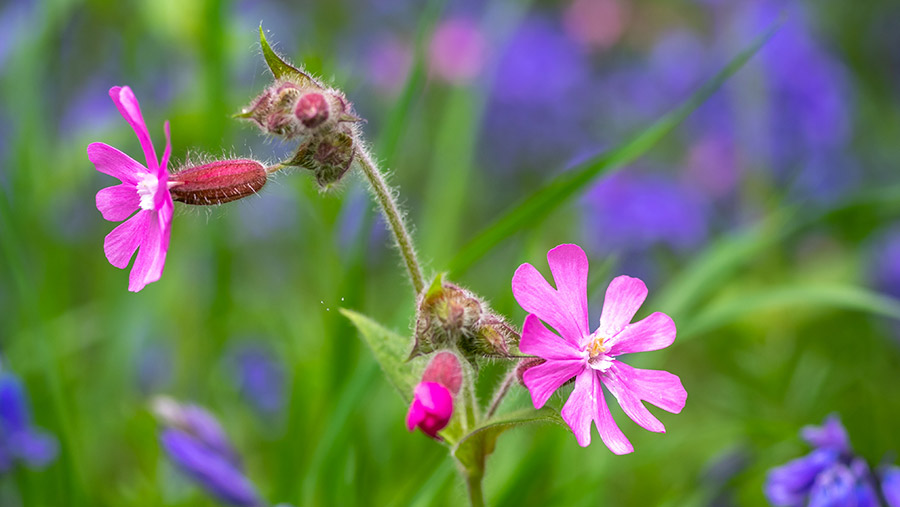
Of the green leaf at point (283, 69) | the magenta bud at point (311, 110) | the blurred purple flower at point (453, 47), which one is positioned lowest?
the magenta bud at point (311, 110)

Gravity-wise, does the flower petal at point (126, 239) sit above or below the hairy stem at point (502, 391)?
above

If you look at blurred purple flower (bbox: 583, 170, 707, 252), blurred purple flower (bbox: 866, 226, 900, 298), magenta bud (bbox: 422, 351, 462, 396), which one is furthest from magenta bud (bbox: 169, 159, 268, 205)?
blurred purple flower (bbox: 866, 226, 900, 298)

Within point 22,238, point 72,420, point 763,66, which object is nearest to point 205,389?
point 72,420

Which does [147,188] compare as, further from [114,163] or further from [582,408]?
[582,408]

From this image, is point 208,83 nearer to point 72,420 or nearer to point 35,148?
point 35,148

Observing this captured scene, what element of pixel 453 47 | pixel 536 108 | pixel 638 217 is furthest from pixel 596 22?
pixel 638 217

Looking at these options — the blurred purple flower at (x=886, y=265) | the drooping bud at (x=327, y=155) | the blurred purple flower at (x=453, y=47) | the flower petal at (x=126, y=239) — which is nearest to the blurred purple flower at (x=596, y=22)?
the blurred purple flower at (x=453, y=47)

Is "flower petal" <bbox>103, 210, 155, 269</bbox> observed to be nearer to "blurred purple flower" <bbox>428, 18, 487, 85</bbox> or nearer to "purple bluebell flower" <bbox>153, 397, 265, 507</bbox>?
"purple bluebell flower" <bbox>153, 397, 265, 507</bbox>

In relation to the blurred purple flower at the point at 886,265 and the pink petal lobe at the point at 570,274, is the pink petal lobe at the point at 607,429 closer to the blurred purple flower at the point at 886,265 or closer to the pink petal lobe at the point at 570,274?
the pink petal lobe at the point at 570,274
